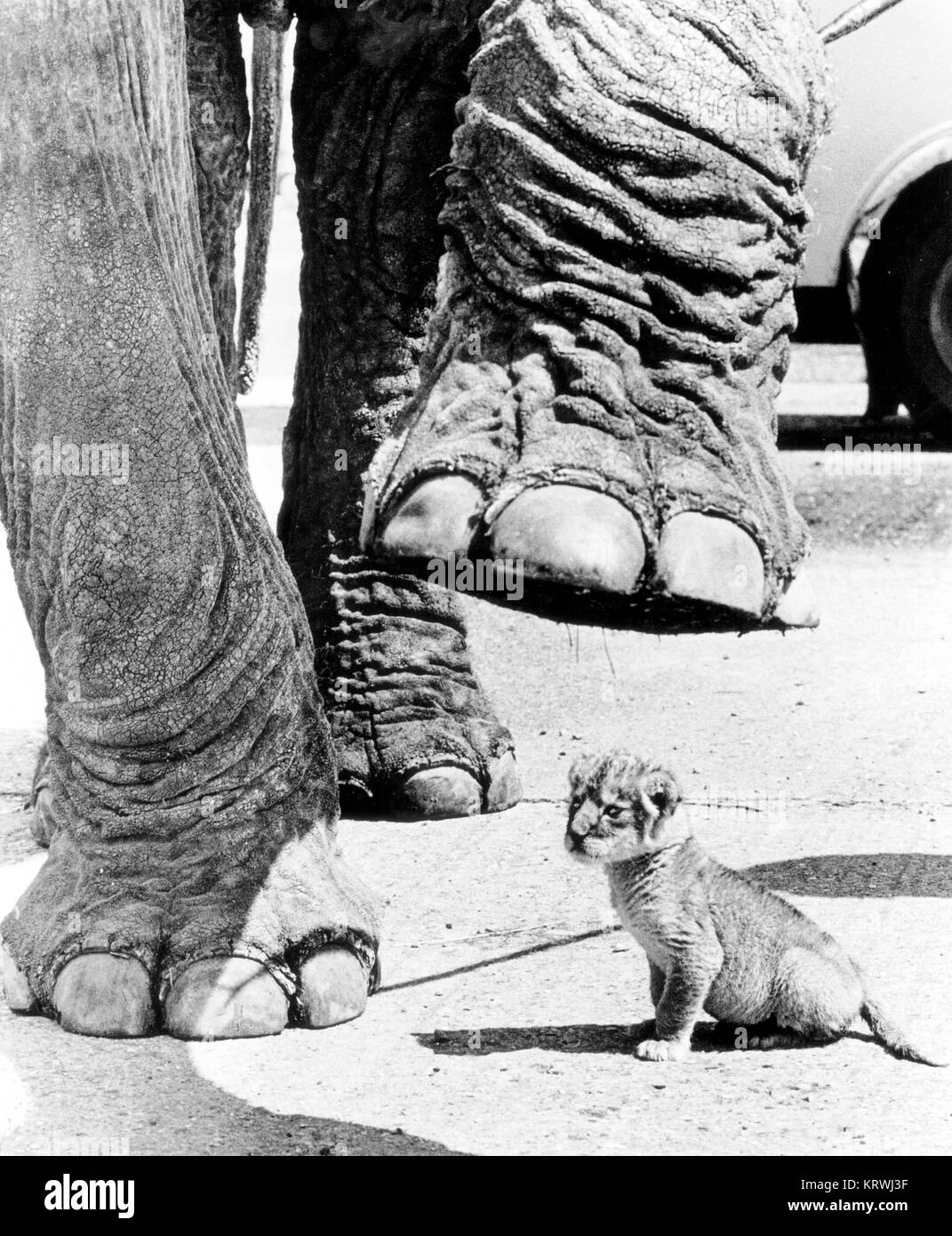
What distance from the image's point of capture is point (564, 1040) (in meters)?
2.39

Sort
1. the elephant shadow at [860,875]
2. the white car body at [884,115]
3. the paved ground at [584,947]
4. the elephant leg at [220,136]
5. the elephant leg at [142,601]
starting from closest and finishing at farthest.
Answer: the paved ground at [584,947] < the elephant leg at [142,601] < the elephant shadow at [860,875] < the elephant leg at [220,136] < the white car body at [884,115]

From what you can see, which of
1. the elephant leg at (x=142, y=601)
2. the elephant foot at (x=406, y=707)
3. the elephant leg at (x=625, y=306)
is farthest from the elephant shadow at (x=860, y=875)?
the elephant leg at (x=625, y=306)

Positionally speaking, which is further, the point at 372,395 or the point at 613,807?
the point at 372,395

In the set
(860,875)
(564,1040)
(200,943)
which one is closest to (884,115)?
(860,875)

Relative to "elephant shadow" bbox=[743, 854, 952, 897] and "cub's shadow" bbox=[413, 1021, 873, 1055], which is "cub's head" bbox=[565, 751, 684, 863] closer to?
"cub's shadow" bbox=[413, 1021, 873, 1055]

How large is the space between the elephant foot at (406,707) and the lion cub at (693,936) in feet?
3.19

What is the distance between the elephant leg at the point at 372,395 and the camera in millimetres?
3410

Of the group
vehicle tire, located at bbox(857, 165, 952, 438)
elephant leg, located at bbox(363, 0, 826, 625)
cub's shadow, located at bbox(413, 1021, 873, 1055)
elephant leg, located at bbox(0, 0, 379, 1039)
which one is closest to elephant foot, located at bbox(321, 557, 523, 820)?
elephant leg, located at bbox(0, 0, 379, 1039)

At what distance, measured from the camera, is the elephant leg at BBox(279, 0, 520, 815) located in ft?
11.2

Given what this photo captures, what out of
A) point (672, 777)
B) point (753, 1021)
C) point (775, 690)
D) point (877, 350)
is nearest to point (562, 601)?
point (672, 777)

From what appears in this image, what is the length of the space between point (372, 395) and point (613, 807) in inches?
54.2

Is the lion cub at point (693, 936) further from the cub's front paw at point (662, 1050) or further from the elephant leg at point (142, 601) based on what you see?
the elephant leg at point (142, 601)

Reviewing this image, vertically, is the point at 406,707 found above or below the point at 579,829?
below

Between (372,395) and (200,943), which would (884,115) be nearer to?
(372,395)
